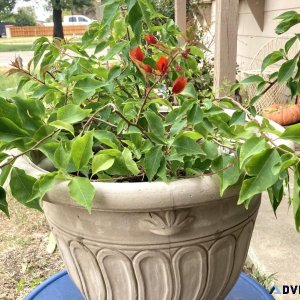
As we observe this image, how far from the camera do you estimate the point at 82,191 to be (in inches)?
30.6

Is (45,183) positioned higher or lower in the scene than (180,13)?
lower

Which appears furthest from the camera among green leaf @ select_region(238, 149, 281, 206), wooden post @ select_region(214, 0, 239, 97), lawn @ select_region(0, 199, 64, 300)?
wooden post @ select_region(214, 0, 239, 97)

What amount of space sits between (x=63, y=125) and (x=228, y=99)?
0.47 metres

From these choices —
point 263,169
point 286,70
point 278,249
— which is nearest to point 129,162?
point 263,169

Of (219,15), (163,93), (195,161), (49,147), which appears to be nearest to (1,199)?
(49,147)

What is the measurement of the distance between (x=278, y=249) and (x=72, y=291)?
1.05 m

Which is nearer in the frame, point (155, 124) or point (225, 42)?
point (155, 124)

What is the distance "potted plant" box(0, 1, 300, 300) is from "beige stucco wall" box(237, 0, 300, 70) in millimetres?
3473

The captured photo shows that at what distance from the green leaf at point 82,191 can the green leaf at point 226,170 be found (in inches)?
9.4

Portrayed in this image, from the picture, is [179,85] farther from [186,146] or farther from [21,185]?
[21,185]

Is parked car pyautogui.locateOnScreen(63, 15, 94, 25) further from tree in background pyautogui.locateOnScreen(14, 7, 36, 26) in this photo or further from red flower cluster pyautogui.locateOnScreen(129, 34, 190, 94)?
red flower cluster pyautogui.locateOnScreen(129, 34, 190, 94)

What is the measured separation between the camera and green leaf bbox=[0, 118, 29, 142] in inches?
31.8

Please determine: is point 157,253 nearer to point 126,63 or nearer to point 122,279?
point 122,279

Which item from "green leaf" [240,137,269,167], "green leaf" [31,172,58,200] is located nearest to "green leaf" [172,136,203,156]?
"green leaf" [240,137,269,167]
